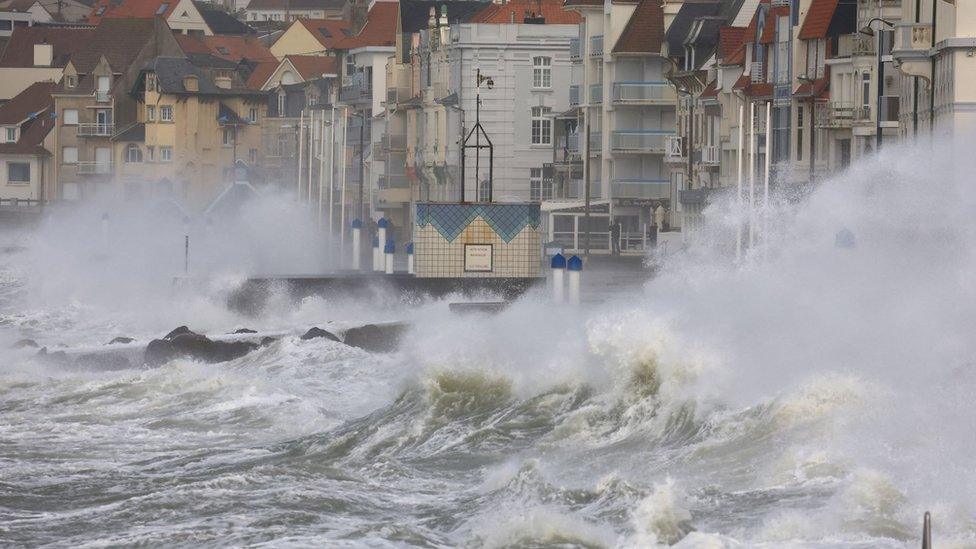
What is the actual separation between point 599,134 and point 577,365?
52.0 metres

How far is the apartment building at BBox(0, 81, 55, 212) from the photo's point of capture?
424 ft

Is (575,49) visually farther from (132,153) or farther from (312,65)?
(132,153)

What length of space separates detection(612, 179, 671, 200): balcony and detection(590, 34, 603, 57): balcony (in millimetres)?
4852

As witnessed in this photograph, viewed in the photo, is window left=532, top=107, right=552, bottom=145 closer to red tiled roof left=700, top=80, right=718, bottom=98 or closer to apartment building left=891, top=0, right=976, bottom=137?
red tiled roof left=700, top=80, right=718, bottom=98

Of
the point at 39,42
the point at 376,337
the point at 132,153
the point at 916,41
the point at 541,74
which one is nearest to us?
the point at 916,41

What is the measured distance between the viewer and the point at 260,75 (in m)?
128

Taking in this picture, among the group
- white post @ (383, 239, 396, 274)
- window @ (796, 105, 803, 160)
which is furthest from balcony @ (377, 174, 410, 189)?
white post @ (383, 239, 396, 274)

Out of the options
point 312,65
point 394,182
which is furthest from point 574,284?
point 312,65

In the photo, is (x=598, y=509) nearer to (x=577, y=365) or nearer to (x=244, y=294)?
(x=577, y=365)

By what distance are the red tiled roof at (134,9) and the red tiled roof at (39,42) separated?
980 cm

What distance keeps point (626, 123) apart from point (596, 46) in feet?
10.4

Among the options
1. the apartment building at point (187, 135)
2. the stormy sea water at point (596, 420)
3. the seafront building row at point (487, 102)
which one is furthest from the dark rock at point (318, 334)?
the apartment building at point (187, 135)

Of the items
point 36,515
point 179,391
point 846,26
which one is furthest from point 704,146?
point 36,515

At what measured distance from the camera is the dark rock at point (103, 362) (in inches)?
1511
